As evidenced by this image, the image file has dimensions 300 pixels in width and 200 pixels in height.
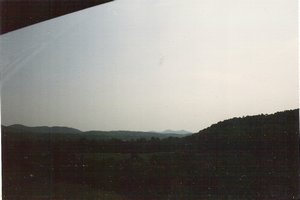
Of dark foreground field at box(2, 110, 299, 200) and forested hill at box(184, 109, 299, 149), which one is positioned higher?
forested hill at box(184, 109, 299, 149)

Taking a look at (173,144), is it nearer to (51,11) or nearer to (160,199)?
(160,199)

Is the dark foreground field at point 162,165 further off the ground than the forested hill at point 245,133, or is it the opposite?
the forested hill at point 245,133

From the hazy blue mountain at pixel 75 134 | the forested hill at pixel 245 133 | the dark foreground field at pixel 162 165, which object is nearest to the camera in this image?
the forested hill at pixel 245 133

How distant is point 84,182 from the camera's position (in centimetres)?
526

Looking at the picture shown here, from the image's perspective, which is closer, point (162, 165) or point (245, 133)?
point (245, 133)

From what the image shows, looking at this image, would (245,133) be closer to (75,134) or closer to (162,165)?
(162,165)

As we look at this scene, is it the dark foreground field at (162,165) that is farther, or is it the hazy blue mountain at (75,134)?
the hazy blue mountain at (75,134)

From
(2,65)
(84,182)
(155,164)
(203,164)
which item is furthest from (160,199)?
(2,65)

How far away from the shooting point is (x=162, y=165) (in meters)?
4.91

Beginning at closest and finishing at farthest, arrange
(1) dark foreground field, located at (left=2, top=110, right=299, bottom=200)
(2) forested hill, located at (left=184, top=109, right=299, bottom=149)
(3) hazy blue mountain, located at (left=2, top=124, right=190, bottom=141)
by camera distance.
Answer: (2) forested hill, located at (left=184, top=109, right=299, bottom=149)
(1) dark foreground field, located at (left=2, top=110, right=299, bottom=200)
(3) hazy blue mountain, located at (left=2, top=124, right=190, bottom=141)

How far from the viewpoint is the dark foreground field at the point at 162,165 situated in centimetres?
324

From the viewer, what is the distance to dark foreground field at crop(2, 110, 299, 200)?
10.6 ft

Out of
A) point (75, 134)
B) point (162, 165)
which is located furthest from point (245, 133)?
point (75, 134)

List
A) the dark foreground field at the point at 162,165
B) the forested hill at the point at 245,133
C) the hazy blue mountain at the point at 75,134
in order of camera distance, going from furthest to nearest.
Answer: the hazy blue mountain at the point at 75,134, the dark foreground field at the point at 162,165, the forested hill at the point at 245,133
